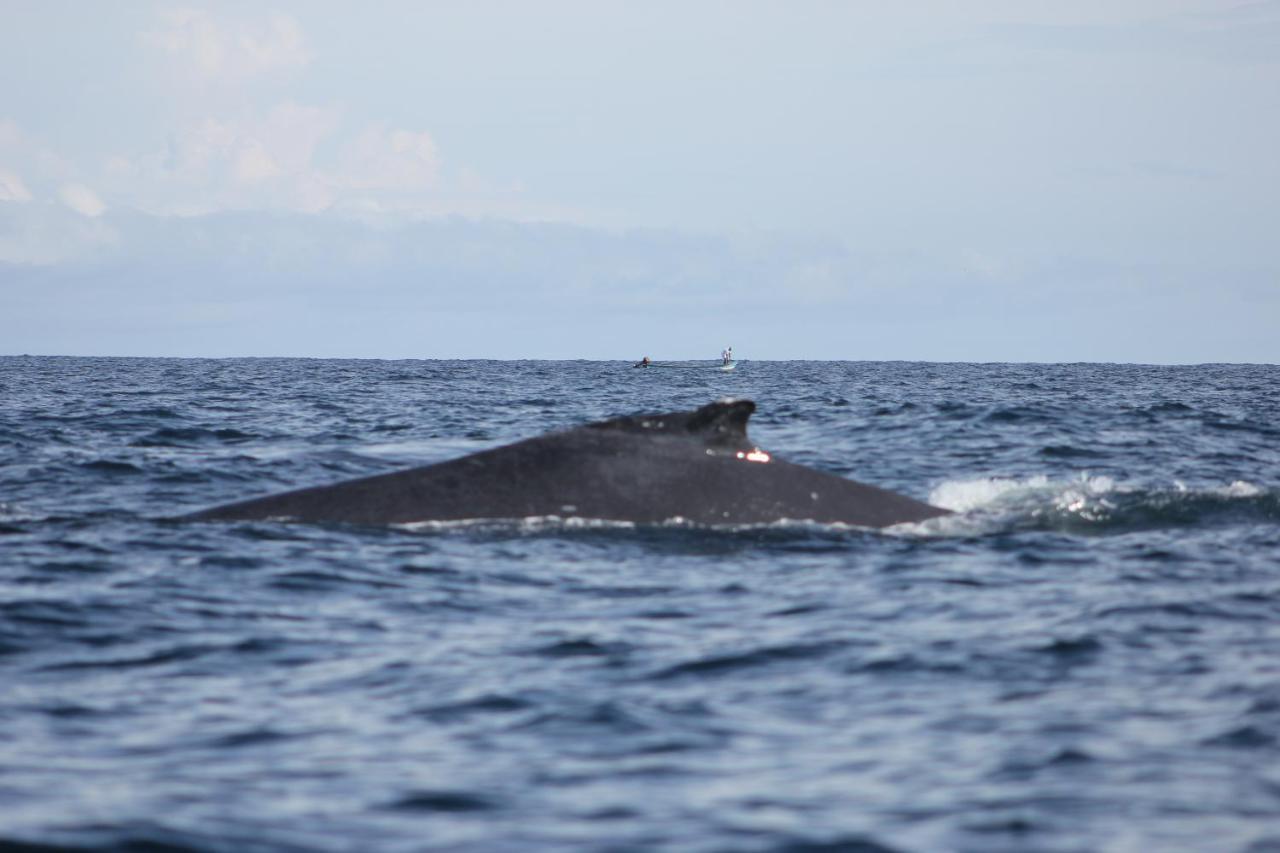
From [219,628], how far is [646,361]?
9943cm

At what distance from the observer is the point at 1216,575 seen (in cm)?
1191

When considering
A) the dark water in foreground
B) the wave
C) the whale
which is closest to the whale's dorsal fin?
the whale

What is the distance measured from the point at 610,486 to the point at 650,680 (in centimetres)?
441

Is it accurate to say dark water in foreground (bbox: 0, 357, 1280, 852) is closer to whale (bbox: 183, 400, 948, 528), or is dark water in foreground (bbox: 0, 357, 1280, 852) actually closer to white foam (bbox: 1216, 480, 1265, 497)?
white foam (bbox: 1216, 480, 1265, 497)

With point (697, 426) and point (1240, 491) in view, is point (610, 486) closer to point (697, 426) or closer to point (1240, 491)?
point (697, 426)

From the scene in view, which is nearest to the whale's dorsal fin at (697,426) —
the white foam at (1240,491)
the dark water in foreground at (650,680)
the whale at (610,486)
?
the whale at (610,486)

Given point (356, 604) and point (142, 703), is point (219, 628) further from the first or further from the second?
point (142, 703)

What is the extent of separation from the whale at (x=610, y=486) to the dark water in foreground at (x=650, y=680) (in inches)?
10.3

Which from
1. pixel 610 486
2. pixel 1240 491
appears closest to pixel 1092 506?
pixel 1240 491

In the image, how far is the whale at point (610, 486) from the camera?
12773 mm

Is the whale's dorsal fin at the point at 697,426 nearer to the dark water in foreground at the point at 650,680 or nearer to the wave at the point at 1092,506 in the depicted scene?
the dark water in foreground at the point at 650,680

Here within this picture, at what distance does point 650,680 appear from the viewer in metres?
8.51

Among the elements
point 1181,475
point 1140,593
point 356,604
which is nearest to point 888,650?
point 1140,593

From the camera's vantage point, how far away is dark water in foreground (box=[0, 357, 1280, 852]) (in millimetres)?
6242
